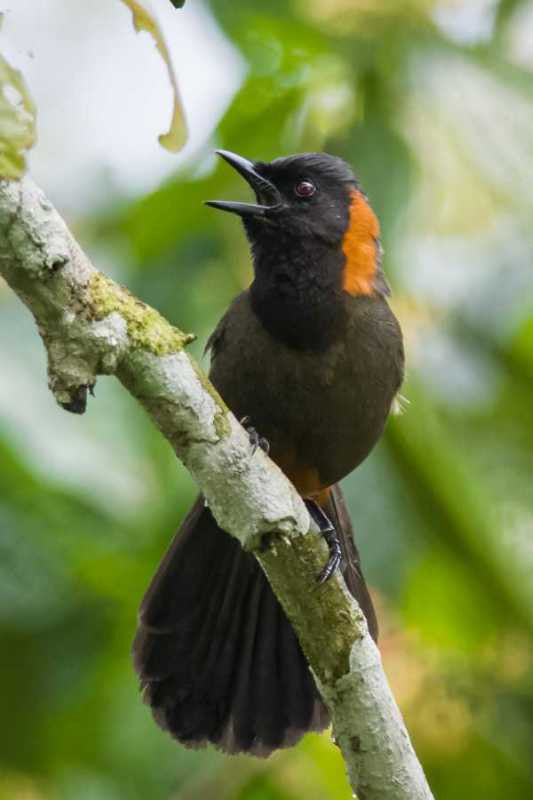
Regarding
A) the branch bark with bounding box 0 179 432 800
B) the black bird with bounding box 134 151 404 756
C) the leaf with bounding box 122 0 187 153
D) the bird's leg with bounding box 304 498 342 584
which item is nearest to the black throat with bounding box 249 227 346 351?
the black bird with bounding box 134 151 404 756

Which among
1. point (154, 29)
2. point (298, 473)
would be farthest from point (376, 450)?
point (154, 29)

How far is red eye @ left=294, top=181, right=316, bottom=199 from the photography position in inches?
171

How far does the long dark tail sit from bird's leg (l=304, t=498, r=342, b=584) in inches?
2.5

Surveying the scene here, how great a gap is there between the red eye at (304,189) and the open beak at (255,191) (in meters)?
0.06

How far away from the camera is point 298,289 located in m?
4.13

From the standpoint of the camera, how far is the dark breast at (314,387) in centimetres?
401

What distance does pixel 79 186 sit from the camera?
5297 millimetres

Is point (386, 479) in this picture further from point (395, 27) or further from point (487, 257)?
point (395, 27)

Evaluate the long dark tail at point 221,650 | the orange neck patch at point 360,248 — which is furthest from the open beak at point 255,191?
the long dark tail at point 221,650

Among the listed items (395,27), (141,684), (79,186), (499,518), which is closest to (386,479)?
(499,518)

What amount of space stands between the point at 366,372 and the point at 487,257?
3.06 feet

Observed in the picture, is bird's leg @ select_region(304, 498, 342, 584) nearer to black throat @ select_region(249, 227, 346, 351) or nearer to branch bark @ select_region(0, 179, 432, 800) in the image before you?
branch bark @ select_region(0, 179, 432, 800)

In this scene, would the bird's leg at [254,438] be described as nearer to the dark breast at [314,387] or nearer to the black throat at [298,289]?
the dark breast at [314,387]

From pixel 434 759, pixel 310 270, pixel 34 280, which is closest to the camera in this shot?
pixel 34 280
